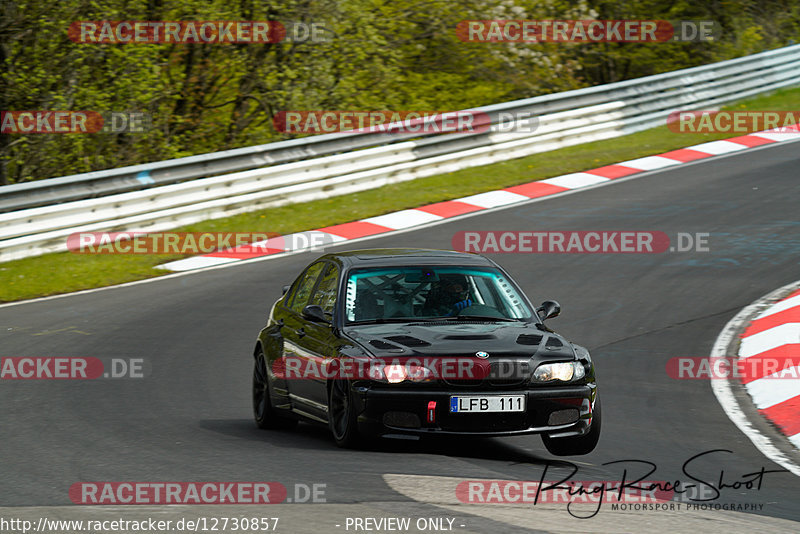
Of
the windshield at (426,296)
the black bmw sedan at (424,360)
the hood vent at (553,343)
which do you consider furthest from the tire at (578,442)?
the windshield at (426,296)

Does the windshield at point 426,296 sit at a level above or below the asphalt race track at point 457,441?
above

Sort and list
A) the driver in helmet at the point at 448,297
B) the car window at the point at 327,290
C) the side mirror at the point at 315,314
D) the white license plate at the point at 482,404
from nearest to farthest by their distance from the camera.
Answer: the white license plate at the point at 482,404, the side mirror at the point at 315,314, the driver in helmet at the point at 448,297, the car window at the point at 327,290

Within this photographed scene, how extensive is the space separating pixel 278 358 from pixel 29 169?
1409cm

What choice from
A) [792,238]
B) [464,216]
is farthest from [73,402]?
[792,238]

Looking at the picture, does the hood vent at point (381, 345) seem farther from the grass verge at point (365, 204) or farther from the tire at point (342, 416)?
the grass verge at point (365, 204)

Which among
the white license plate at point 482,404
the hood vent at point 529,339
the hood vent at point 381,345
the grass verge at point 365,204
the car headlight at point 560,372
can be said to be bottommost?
the grass verge at point 365,204

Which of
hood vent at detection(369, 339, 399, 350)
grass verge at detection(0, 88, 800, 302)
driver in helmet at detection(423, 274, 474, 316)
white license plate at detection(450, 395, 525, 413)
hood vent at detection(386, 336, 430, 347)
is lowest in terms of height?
grass verge at detection(0, 88, 800, 302)

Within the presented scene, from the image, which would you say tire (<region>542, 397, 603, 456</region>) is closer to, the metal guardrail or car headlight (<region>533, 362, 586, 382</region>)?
car headlight (<region>533, 362, 586, 382</region>)

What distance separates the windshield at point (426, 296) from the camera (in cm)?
834

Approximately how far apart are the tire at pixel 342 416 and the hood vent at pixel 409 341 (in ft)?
1.46

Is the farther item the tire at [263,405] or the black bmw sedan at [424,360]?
the tire at [263,405]

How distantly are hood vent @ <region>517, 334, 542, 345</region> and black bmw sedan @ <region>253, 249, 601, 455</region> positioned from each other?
1 centimetres

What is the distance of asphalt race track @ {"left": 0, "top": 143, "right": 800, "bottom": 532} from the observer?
6.81 metres

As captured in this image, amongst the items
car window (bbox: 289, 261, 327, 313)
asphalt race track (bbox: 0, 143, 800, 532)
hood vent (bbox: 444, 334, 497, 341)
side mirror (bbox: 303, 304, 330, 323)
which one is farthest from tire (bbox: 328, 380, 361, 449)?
car window (bbox: 289, 261, 327, 313)
